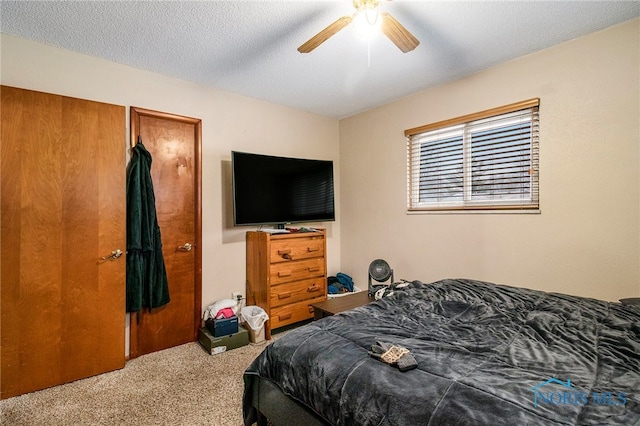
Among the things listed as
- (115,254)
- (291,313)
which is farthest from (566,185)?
(115,254)

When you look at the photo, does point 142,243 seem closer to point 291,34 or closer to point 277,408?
point 277,408

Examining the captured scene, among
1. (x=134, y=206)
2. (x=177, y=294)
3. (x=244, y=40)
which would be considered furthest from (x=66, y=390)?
(x=244, y=40)

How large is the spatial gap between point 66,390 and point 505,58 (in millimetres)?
4249

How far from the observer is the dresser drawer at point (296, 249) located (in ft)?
9.93

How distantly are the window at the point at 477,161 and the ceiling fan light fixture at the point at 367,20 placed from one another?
1583 millimetres

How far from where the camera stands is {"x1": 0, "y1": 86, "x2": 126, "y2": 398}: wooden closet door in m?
2.03

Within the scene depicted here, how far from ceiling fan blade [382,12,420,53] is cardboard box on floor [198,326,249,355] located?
267cm

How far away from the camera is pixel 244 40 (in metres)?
2.24

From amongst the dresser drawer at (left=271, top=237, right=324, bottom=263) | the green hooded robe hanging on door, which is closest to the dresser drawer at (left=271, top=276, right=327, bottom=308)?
the dresser drawer at (left=271, top=237, right=324, bottom=263)

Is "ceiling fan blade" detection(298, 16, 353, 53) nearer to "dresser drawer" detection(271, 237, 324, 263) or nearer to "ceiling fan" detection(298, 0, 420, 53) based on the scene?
"ceiling fan" detection(298, 0, 420, 53)

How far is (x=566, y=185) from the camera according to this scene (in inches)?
90.1

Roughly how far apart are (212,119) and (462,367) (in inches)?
119

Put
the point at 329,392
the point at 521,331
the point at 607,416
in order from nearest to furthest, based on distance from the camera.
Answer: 1. the point at 607,416
2. the point at 329,392
3. the point at 521,331

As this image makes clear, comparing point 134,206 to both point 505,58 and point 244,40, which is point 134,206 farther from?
point 505,58
